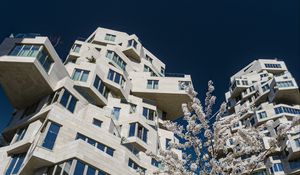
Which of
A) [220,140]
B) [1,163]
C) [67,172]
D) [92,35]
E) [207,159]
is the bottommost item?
[207,159]

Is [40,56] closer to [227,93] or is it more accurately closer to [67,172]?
[67,172]

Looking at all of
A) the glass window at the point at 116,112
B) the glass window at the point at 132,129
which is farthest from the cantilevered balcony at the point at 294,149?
the glass window at the point at 116,112

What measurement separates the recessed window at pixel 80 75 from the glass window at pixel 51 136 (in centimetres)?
1058

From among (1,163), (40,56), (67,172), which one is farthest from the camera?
(40,56)

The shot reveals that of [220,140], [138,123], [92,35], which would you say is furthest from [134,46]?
[220,140]

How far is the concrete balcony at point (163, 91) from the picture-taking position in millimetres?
42125

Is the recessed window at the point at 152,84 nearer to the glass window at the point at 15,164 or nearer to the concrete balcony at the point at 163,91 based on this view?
the concrete balcony at the point at 163,91

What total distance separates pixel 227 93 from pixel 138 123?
159 ft

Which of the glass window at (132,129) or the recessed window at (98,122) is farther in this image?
the glass window at (132,129)

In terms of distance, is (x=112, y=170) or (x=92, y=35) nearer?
(x=112, y=170)

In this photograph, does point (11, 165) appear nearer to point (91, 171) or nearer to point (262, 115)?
point (91, 171)

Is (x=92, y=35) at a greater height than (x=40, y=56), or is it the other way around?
(x=92, y=35)

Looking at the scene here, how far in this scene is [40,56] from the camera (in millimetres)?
25812

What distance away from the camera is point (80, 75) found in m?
32.7
